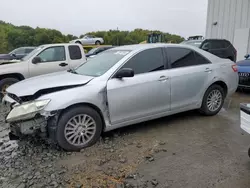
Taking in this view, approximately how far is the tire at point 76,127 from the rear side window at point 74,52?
15.7ft

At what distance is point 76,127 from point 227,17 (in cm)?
1403

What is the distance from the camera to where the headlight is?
11.4 feet

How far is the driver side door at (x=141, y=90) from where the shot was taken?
12.9ft

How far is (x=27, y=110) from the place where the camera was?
3498 mm

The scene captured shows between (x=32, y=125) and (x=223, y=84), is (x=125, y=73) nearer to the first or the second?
(x=32, y=125)

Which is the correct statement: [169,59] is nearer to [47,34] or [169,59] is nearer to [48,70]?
[48,70]

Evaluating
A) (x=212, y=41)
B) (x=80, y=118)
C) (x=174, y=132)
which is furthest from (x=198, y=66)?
(x=212, y=41)

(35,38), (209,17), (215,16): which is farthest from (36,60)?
(35,38)

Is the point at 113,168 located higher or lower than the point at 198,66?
lower

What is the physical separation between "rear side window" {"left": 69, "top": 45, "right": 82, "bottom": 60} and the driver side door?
4.28m

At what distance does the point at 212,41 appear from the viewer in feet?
37.8

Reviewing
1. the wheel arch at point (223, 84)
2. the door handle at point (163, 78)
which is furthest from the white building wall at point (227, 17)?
the door handle at point (163, 78)

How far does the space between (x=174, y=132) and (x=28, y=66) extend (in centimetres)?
509

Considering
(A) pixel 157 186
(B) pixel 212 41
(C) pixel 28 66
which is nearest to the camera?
(A) pixel 157 186
